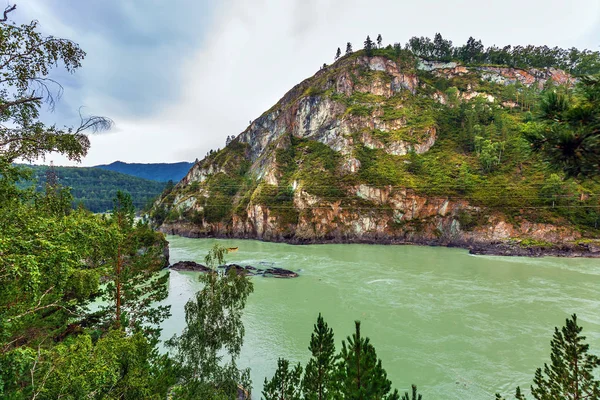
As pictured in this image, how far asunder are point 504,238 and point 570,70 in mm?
101141

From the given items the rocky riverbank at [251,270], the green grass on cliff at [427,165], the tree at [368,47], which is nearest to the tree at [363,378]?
the rocky riverbank at [251,270]

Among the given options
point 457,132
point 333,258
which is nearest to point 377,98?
point 457,132

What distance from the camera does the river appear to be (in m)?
12.6

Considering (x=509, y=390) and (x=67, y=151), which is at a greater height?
(x=67, y=151)

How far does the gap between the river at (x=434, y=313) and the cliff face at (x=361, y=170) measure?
16061 millimetres

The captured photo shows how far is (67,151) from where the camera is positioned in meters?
5.36

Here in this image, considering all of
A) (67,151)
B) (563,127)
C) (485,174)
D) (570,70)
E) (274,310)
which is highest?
(570,70)

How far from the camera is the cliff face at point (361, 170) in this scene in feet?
165

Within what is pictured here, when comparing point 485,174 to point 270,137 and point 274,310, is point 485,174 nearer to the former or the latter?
point 274,310

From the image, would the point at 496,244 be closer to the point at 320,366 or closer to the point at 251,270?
the point at 251,270

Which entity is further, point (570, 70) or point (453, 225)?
point (570, 70)

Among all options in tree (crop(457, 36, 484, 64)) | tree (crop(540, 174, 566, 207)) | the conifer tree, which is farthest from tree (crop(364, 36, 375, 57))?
tree (crop(540, 174, 566, 207))

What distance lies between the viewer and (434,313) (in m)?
18.8

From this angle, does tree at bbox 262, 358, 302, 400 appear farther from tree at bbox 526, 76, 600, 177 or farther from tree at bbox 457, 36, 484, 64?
tree at bbox 457, 36, 484, 64
